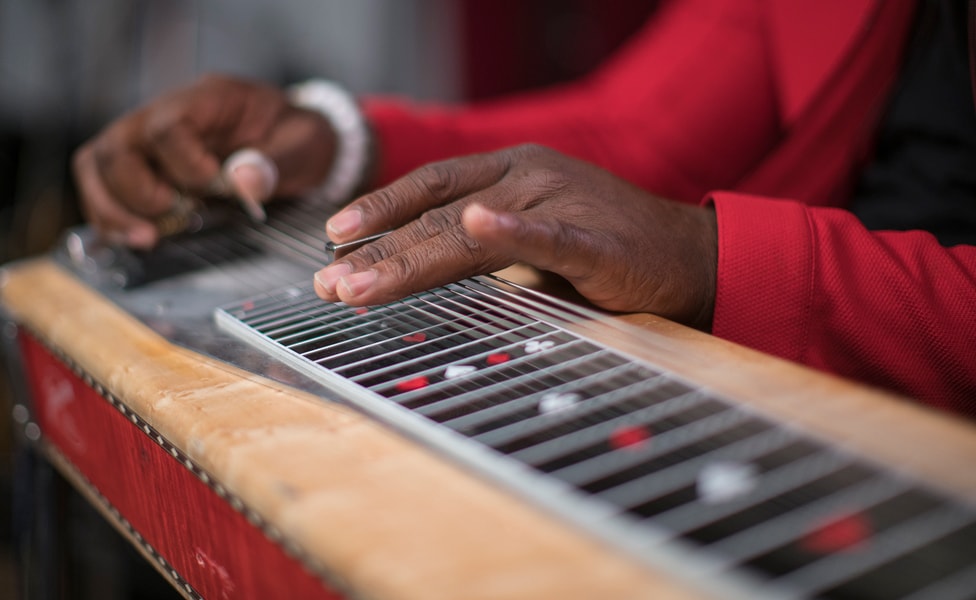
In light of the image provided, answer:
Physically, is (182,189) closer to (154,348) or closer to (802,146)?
(154,348)

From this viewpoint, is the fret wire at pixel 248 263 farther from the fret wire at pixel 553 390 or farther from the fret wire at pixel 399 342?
the fret wire at pixel 553 390

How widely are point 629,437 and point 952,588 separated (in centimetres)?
21

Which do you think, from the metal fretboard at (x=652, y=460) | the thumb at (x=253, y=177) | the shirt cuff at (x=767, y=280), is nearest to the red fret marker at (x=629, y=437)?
the metal fretboard at (x=652, y=460)

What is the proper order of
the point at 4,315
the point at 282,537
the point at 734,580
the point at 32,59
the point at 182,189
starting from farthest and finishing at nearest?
1. the point at 32,59
2. the point at 182,189
3. the point at 4,315
4. the point at 282,537
5. the point at 734,580

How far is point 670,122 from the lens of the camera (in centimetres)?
140

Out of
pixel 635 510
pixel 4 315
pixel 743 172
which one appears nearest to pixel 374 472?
pixel 635 510

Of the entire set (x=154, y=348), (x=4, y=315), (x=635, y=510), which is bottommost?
(x=4, y=315)

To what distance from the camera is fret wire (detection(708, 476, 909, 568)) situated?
1.52ft


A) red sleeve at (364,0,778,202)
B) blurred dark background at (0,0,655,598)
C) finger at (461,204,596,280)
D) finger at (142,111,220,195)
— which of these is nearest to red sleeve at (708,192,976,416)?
finger at (461,204,596,280)

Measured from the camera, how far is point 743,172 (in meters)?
1.42

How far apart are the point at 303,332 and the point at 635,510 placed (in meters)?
0.41

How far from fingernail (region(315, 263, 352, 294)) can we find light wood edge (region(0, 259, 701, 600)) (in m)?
0.10

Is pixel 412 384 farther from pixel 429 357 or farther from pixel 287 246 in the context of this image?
pixel 287 246

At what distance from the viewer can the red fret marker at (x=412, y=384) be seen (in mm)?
664
